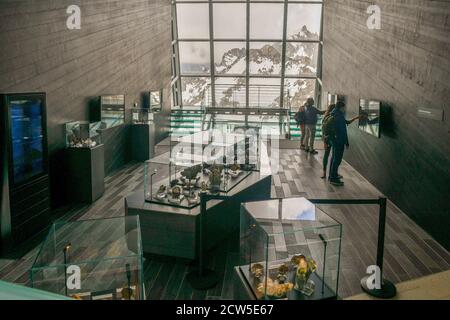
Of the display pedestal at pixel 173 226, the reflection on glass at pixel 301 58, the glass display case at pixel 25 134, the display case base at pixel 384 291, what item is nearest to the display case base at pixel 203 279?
the display pedestal at pixel 173 226

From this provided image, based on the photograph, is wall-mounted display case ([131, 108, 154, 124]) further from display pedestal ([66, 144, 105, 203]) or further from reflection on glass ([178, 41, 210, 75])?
reflection on glass ([178, 41, 210, 75])

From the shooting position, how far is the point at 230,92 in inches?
585

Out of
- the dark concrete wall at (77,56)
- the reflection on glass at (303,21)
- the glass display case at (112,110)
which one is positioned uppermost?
the reflection on glass at (303,21)

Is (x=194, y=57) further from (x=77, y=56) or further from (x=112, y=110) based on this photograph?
(x=77, y=56)

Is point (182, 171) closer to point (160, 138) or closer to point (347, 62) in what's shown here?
point (347, 62)

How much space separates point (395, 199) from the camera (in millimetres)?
6703

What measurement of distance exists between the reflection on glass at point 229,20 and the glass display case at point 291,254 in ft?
38.3

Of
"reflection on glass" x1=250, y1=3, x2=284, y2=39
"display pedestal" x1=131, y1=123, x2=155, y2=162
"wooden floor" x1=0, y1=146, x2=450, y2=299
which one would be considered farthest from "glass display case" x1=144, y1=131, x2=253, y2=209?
"reflection on glass" x1=250, y1=3, x2=284, y2=39

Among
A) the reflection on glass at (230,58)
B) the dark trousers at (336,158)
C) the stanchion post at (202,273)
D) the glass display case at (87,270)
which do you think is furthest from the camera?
the reflection on glass at (230,58)

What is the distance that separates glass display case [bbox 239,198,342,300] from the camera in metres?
2.57

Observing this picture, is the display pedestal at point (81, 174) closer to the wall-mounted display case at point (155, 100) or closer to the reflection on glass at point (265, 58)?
the wall-mounted display case at point (155, 100)

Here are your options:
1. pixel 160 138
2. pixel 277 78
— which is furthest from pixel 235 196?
pixel 277 78

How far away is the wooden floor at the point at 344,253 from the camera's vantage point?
159 inches
